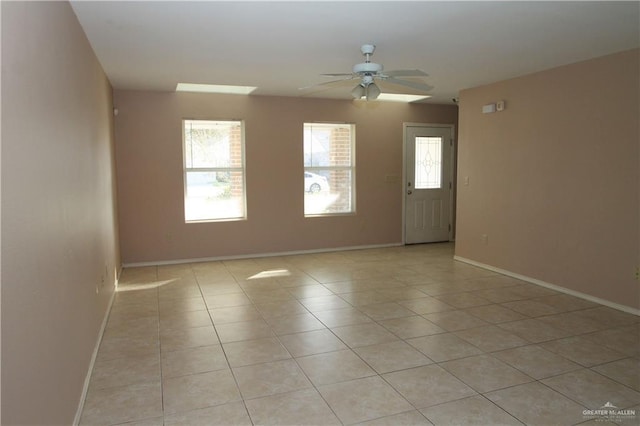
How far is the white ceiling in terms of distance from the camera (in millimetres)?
2924

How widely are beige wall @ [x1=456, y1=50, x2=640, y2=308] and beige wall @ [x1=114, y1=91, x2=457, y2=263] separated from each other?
157 cm

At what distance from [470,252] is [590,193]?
197 centimetres

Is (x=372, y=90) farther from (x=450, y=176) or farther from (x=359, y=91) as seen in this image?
(x=450, y=176)

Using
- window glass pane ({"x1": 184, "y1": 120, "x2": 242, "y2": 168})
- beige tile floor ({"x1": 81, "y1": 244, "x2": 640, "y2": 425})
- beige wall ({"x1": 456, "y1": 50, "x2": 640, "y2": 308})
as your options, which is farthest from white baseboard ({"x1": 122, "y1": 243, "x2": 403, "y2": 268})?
beige wall ({"x1": 456, "y1": 50, "x2": 640, "y2": 308})

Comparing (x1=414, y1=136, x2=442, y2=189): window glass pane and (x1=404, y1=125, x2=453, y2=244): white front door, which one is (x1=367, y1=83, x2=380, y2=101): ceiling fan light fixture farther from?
(x1=414, y1=136, x2=442, y2=189): window glass pane

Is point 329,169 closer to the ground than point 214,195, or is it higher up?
higher up

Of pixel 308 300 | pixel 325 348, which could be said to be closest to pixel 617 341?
pixel 325 348

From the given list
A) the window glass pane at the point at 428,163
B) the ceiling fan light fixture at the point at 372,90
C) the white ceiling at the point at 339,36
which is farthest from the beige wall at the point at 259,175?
the ceiling fan light fixture at the point at 372,90

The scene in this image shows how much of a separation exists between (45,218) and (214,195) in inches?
177

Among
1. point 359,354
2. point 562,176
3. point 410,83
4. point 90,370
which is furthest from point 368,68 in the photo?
point 90,370

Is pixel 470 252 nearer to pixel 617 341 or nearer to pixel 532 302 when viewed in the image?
pixel 532 302

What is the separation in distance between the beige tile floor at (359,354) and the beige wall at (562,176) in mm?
376

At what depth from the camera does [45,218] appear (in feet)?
6.43

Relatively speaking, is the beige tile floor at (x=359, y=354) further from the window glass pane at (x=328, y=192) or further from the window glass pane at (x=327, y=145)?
the window glass pane at (x=327, y=145)
